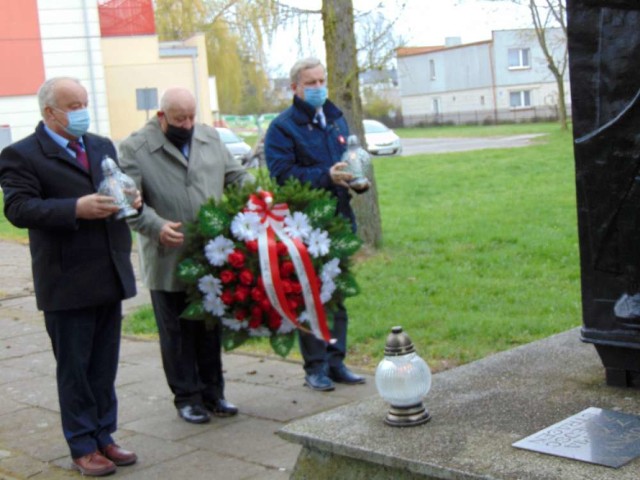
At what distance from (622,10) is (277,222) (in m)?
2.30

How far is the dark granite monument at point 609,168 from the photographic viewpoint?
425 cm

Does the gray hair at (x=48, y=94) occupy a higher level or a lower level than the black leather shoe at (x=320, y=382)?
higher

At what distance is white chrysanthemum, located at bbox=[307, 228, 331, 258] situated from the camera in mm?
5805

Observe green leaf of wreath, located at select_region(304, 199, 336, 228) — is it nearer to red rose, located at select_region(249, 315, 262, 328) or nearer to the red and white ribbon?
the red and white ribbon

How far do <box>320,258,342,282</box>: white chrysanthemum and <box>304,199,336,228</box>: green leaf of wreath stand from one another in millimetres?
215

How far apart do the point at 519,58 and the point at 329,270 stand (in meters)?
65.6

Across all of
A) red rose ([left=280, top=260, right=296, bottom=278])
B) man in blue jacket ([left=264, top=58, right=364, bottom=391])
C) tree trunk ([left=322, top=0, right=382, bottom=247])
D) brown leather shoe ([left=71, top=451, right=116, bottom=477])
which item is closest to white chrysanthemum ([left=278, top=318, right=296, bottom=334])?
red rose ([left=280, top=260, right=296, bottom=278])

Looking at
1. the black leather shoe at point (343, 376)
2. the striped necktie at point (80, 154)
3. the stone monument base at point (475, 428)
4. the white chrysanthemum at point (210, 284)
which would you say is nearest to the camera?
the stone monument base at point (475, 428)

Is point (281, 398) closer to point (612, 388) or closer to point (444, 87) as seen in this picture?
point (612, 388)

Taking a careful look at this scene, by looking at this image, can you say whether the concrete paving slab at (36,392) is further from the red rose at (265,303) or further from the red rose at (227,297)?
the red rose at (265,303)

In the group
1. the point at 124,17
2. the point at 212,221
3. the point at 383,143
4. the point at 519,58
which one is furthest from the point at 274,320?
the point at 519,58

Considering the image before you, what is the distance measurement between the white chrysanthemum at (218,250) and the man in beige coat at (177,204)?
154 mm

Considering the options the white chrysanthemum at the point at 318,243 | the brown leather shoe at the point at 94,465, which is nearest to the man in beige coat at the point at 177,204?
the white chrysanthemum at the point at 318,243

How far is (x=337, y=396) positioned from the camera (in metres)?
6.29
